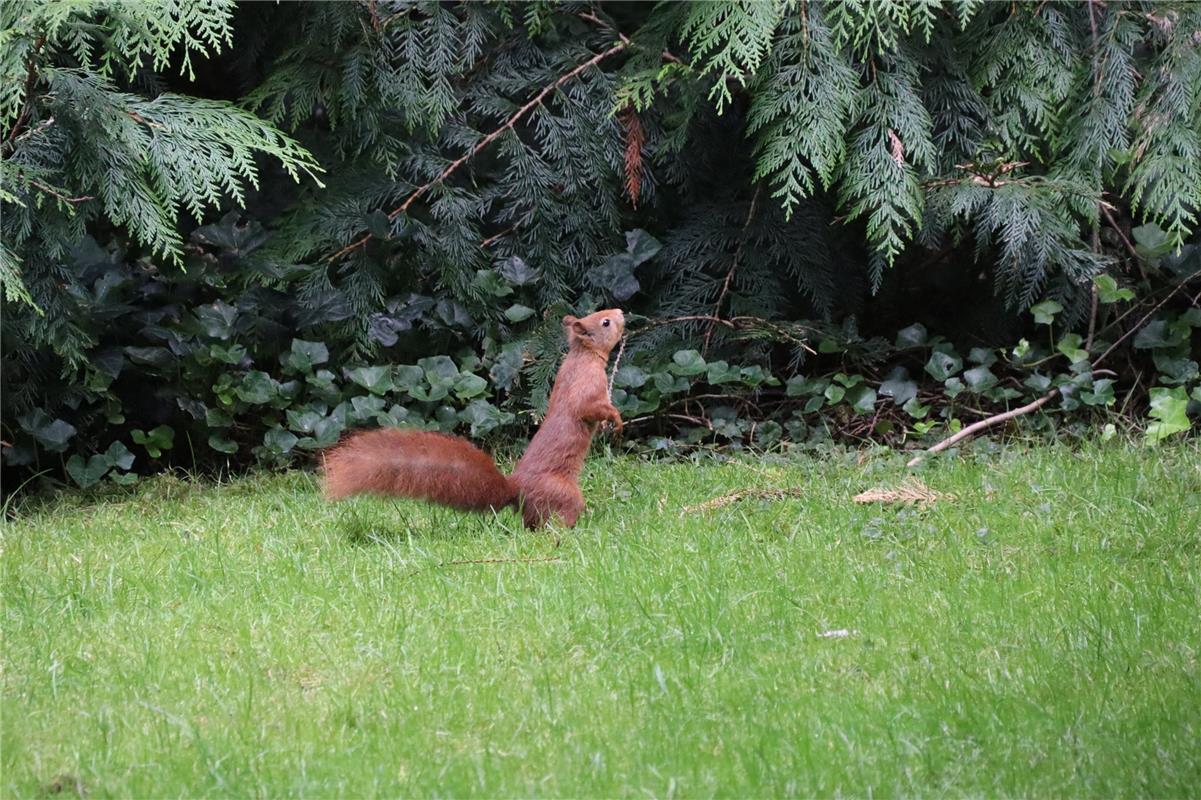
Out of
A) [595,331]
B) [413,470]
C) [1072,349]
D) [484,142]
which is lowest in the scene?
[1072,349]

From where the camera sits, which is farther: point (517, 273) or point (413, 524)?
point (517, 273)

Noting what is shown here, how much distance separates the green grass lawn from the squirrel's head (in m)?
0.57

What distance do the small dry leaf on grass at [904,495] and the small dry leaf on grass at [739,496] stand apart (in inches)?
10.4

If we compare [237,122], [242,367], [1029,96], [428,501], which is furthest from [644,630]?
[1029,96]

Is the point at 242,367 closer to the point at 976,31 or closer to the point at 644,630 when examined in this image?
the point at 644,630

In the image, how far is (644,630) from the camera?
3.20 metres

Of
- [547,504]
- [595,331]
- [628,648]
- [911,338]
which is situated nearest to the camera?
[628,648]

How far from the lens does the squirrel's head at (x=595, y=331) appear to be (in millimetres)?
4363

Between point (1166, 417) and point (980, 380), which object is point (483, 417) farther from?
point (1166, 417)

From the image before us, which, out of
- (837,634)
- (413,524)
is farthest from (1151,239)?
(413,524)

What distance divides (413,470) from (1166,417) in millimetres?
3096

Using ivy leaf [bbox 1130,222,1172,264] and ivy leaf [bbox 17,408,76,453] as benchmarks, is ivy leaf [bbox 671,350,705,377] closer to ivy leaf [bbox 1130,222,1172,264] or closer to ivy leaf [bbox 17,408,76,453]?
ivy leaf [bbox 1130,222,1172,264]

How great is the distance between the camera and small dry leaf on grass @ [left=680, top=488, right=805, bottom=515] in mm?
4316

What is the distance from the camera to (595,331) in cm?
438
